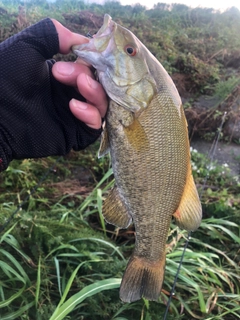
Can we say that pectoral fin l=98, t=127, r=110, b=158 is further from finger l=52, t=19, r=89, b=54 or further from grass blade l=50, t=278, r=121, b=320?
grass blade l=50, t=278, r=121, b=320

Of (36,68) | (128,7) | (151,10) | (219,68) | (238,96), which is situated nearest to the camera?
(36,68)

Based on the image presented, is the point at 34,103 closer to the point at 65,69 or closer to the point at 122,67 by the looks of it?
the point at 65,69

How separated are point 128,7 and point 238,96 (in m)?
4.48

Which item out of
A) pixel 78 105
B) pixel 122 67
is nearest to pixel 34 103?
pixel 78 105

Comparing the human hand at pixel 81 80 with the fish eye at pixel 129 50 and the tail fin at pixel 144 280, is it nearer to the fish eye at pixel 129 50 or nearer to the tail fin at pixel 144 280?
the fish eye at pixel 129 50

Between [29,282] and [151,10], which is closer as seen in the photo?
[29,282]

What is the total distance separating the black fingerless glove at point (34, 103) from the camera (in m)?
1.58

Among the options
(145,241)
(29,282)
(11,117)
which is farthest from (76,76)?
(29,282)

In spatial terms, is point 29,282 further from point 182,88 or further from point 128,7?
point 128,7

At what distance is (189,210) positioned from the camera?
5.25ft

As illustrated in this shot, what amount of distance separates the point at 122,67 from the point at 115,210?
60 centimetres

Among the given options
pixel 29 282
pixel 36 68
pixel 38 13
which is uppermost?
pixel 36 68

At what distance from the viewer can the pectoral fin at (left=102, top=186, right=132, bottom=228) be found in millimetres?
1615

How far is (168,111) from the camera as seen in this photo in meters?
1.47
